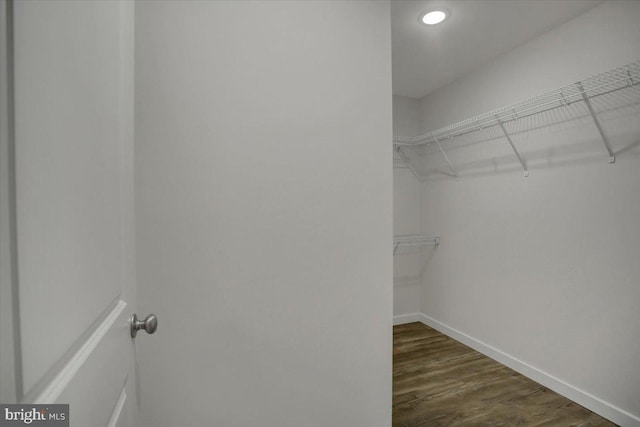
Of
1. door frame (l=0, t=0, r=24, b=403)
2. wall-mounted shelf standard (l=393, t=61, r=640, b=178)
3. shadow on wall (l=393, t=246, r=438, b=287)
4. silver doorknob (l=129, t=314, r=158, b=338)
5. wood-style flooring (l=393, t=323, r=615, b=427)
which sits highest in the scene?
wall-mounted shelf standard (l=393, t=61, r=640, b=178)

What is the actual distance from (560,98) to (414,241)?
5.89ft

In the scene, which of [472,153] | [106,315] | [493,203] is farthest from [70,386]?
[472,153]

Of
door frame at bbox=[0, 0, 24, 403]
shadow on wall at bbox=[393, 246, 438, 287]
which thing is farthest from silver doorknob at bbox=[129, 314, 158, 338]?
shadow on wall at bbox=[393, 246, 438, 287]

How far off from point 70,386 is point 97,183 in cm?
32

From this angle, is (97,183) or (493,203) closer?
(97,183)

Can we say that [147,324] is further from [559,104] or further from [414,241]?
[414,241]

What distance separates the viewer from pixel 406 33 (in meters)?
2.14

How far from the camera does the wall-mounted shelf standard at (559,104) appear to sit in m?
1.62

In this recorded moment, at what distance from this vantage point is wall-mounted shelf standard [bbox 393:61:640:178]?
162 centimetres

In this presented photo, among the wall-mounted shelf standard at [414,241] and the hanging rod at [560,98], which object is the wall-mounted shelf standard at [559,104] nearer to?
the hanging rod at [560,98]

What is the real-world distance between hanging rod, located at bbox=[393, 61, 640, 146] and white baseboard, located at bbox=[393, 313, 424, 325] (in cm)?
201

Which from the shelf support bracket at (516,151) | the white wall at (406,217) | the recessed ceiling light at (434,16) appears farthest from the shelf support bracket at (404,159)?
the recessed ceiling light at (434,16)

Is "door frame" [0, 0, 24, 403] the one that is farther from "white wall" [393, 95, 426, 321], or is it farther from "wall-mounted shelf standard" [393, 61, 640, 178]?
"white wall" [393, 95, 426, 321]

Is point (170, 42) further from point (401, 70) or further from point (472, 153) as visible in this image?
point (472, 153)
